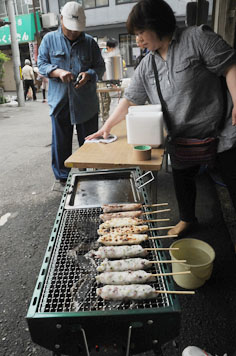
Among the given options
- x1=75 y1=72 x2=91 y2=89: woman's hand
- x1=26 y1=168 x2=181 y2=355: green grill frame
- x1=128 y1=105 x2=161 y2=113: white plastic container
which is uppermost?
x1=75 y1=72 x2=91 y2=89: woman's hand

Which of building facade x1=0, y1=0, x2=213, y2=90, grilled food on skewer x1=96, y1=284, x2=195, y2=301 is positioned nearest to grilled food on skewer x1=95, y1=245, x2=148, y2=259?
grilled food on skewer x1=96, y1=284, x2=195, y2=301

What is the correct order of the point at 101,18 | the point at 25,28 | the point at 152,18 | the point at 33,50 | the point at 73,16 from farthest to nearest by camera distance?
the point at 25,28 → the point at 33,50 → the point at 101,18 → the point at 73,16 → the point at 152,18

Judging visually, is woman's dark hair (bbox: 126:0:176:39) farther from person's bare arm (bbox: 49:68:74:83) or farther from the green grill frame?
the green grill frame

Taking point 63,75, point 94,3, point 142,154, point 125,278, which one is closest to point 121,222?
point 125,278

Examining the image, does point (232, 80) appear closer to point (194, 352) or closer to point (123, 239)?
point (123, 239)

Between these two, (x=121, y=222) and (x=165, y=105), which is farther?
(x=165, y=105)

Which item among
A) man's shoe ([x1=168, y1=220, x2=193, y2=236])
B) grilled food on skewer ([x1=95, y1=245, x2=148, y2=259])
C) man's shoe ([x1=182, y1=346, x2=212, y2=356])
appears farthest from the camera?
man's shoe ([x1=168, y1=220, x2=193, y2=236])

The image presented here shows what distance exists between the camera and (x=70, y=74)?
366cm

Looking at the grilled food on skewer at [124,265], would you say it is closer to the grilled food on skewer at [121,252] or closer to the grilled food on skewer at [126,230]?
the grilled food on skewer at [121,252]

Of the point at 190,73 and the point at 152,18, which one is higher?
the point at 152,18

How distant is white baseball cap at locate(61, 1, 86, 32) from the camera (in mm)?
3547

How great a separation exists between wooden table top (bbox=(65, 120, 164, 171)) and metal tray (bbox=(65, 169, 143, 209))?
118 mm

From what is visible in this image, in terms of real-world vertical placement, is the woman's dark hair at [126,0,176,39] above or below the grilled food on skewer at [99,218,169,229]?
above

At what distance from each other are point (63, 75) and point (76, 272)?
9.64 ft
